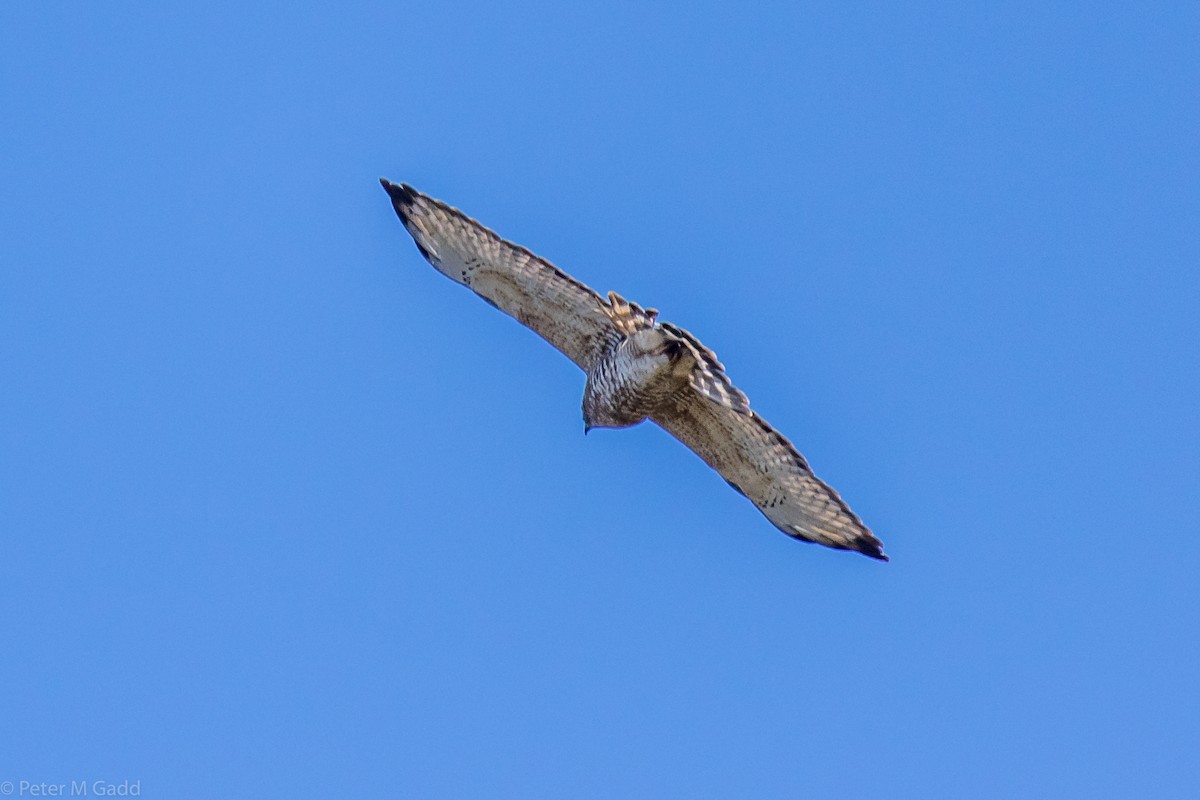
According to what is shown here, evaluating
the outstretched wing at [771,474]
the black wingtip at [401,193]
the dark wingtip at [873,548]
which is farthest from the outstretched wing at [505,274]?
the dark wingtip at [873,548]

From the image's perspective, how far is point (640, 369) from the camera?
1182cm

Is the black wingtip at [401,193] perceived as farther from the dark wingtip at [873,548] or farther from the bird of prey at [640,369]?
the dark wingtip at [873,548]

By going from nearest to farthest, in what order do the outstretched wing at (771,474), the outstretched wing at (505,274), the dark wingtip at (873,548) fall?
the outstretched wing at (505,274) < the outstretched wing at (771,474) < the dark wingtip at (873,548)

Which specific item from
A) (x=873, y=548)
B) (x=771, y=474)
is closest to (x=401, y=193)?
(x=771, y=474)

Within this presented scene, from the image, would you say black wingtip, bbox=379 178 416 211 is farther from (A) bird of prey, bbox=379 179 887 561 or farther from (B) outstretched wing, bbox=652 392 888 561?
(B) outstretched wing, bbox=652 392 888 561

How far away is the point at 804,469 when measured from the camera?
1256 cm

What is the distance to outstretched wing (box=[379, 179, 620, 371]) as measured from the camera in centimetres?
1204

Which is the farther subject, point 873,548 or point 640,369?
point 873,548

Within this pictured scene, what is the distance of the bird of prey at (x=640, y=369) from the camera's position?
11789 millimetres

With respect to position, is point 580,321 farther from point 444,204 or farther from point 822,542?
point 822,542

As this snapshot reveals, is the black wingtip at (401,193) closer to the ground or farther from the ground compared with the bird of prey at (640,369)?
farther from the ground

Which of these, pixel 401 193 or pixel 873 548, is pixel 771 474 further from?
pixel 401 193

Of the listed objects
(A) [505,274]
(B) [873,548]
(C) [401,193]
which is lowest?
(B) [873,548]

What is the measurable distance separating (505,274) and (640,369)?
4.05 ft
